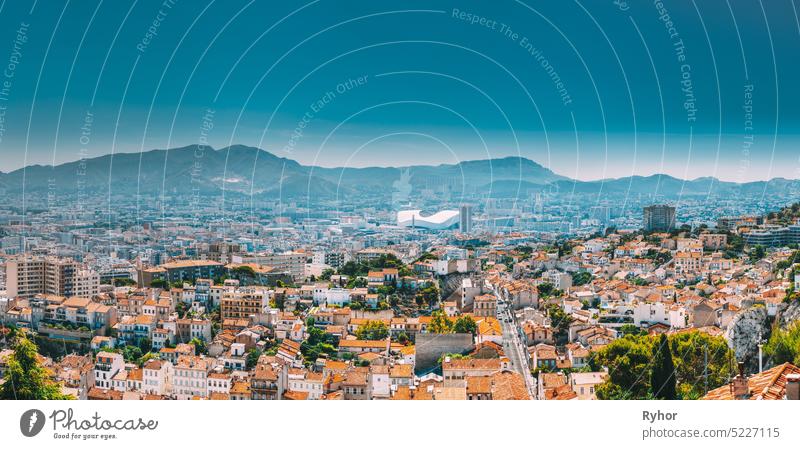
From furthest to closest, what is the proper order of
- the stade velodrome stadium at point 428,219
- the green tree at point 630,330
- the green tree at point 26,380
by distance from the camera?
the stade velodrome stadium at point 428,219 → the green tree at point 630,330 → the green tree at point 26,380

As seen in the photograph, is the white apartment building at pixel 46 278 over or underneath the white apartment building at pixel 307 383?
over

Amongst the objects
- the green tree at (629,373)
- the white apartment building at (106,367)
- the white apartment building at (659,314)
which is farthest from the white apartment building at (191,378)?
the white apartment building at (659,314)

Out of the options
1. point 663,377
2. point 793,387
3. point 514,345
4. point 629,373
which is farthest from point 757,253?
point 793,387

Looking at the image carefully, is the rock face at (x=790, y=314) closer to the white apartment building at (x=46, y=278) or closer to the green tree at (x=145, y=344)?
the green tree at (x=145, y=344)

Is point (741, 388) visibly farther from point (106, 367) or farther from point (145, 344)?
point (145, 344)

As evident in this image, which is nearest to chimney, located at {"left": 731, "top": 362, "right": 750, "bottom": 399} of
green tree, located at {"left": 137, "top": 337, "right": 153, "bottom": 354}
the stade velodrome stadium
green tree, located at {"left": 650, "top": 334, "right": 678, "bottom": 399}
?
green tree, located at {"left": 650, "top": 334, "right": 678, "bottom": 399}

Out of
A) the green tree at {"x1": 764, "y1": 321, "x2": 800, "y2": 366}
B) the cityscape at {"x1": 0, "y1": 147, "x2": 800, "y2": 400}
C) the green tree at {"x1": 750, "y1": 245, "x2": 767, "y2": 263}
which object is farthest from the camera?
the green tree at {"x1": 750, "y1": 245, "x2": 767, "y2": 263}

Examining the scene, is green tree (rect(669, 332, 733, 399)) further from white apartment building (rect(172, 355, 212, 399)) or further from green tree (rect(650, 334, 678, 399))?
white apartment building (rect(172, 355, 212, 399))
